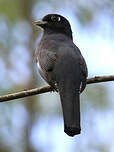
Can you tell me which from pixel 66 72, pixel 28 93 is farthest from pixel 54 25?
pixel 28 93

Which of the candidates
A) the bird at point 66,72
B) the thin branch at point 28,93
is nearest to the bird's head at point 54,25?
the bird at point 66,72

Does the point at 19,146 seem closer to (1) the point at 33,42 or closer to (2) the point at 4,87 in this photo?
(2) the point at 4,87

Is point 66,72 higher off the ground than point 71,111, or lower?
higher

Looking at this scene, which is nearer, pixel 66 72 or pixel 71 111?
pixel 71 111

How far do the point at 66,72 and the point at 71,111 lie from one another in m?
0.49

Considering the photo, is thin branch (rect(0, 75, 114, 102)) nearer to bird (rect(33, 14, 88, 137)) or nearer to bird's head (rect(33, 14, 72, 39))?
bird (rect(33, 14, 88, 137))

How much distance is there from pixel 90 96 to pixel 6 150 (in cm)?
159

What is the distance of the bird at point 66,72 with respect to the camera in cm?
656

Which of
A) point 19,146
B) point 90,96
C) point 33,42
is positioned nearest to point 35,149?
point 19,146

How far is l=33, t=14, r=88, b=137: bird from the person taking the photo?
6562 millimetres

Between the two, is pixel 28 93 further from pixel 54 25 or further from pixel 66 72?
pixel 54 25

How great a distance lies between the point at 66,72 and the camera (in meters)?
6.92

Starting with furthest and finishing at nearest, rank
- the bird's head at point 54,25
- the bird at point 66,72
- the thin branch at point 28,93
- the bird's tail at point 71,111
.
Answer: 1. the bird's head at point 54,25
2. the thin branch at point 28,93
3. the bird at point 66,72
4. the bird's tail at point 71,111

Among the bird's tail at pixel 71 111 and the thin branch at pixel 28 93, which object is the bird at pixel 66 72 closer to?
the bird's tail at pixel 71 111
